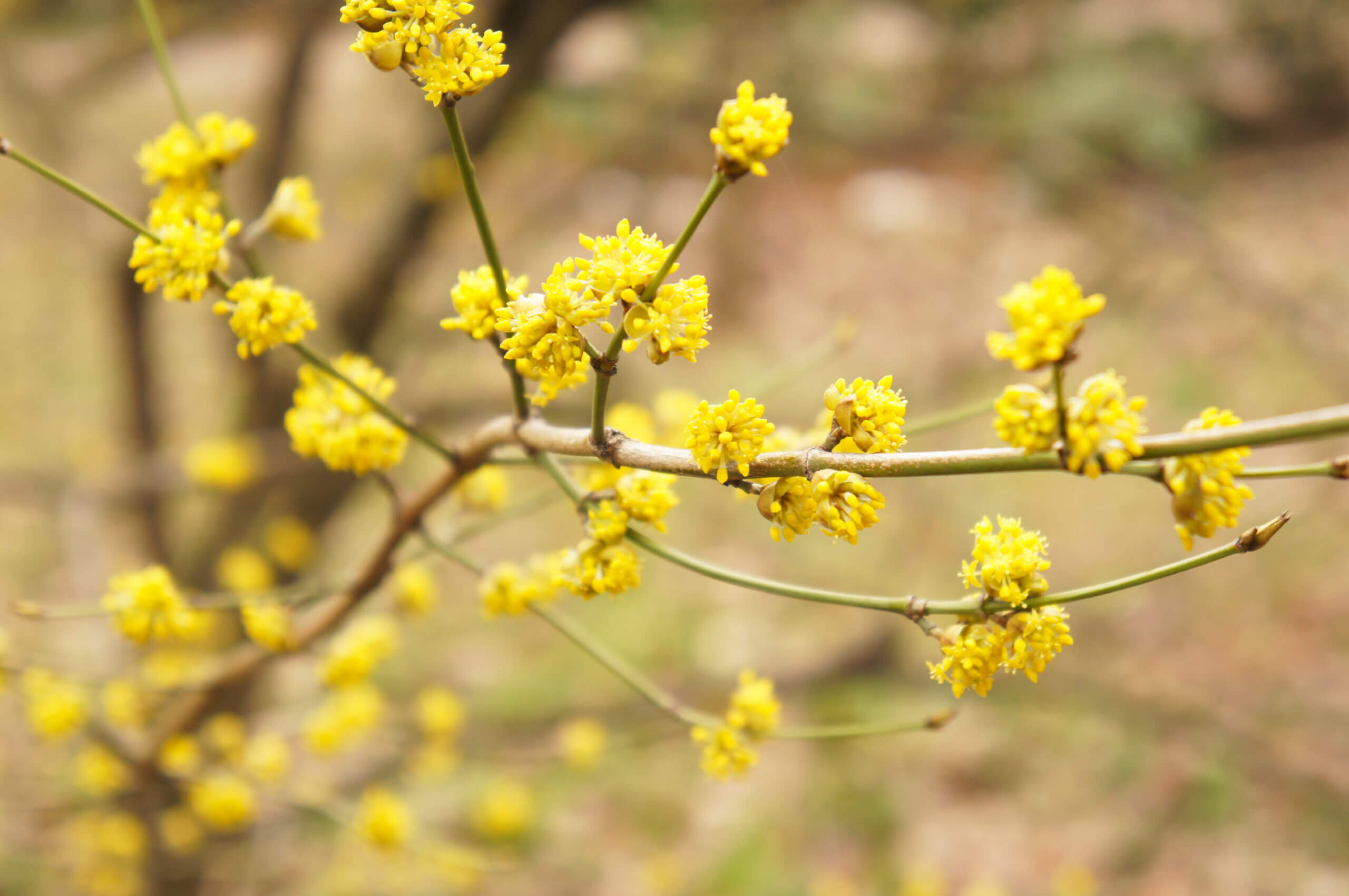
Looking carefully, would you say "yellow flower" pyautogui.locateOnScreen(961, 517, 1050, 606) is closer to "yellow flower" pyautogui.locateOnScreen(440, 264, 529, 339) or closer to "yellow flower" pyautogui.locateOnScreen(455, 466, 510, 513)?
"yellow flower" pyautogui.locateOnScreen(440, 264, 529, 339)

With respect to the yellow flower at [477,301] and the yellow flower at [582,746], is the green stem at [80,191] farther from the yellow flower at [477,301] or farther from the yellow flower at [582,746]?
the yellow flower at [582,746]

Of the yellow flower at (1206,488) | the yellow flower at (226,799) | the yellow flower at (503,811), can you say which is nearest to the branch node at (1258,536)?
the yellow flower at (1206,488)

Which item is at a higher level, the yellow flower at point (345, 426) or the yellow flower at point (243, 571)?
the yellow flower at point (243, 571)

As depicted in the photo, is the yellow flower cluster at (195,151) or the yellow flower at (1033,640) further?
the yellow flower cluster at (195,151)

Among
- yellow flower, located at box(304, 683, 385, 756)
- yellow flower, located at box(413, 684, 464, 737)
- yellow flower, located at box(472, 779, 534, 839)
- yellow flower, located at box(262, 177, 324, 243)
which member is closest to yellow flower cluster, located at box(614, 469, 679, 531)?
yellow flower, located at box(262, 177, 324, 243)

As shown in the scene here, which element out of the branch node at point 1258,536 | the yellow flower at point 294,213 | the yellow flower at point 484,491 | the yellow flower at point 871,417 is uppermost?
the yellow flower at point 294,213

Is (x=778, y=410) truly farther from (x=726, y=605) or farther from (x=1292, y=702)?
(x=1292, y=702)

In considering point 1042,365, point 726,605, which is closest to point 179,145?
point 1042,365
